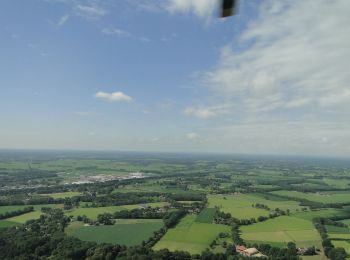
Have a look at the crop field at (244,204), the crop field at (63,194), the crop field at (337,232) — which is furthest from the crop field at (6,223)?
the crop field at (337,232)

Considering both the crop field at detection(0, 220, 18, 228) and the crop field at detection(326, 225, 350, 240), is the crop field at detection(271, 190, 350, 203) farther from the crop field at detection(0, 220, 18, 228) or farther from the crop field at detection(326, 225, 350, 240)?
the crop field at detection(0, 220, 18, 228)

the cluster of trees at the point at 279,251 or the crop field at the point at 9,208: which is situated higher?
the crop field at the point at 9,208

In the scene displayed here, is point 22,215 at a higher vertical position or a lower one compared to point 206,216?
lower

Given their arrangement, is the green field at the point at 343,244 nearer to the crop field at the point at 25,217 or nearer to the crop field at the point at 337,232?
the crop field at the point at 337,232

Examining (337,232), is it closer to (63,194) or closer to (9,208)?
(9,208)

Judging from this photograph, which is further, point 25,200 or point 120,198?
point 120,198

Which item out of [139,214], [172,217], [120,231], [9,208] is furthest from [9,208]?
[172,217]
